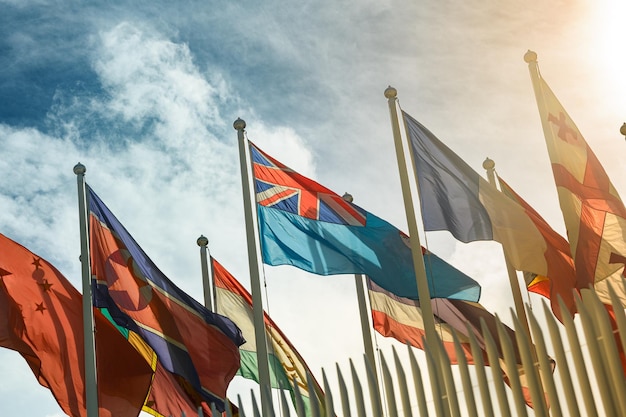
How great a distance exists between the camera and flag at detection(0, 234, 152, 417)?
14523 mm

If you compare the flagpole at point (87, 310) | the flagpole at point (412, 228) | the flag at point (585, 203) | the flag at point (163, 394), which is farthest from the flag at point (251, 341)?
the flag at point (585, 203)

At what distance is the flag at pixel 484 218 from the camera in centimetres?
1457

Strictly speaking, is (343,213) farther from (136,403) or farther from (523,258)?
(136,403)

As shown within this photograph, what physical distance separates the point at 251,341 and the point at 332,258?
376 centimetres

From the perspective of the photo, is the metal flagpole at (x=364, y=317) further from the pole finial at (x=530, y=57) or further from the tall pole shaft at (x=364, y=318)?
the pole finial at (x=530, y=57)

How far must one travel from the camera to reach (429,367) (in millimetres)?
6301

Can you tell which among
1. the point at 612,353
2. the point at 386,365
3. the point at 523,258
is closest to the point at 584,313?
the point at 612,353

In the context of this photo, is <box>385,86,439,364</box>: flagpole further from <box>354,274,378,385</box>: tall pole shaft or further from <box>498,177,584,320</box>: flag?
<box>354,274,378,385</box>: tall pole shaft

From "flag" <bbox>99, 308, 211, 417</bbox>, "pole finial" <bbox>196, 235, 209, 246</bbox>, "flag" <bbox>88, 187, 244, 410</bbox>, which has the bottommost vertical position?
"flag" <bbox>99, 308, 211, 417</bbox>

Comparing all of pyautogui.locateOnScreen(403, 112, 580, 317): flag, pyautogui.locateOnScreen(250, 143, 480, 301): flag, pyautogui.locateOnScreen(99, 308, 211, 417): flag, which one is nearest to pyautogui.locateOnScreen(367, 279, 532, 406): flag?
pyautogui.locateOnScreen(250, 143, 480, 301): flag

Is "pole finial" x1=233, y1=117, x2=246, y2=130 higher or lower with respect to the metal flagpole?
higher

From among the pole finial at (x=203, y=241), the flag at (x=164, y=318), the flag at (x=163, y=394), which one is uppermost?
the pole finial at (x=203, y=241)

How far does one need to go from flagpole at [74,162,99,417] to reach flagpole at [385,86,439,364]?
5.55 m

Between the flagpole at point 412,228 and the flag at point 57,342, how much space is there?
4995 millimetres
